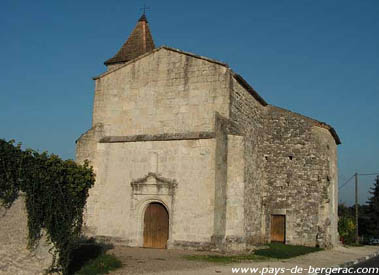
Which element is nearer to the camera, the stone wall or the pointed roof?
the stone wall

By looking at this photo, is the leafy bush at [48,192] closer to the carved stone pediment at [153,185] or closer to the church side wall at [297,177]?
the carved stone pediment at [153,185]

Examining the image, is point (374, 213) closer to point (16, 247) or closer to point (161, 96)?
point (161, 96)

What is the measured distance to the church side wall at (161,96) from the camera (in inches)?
687

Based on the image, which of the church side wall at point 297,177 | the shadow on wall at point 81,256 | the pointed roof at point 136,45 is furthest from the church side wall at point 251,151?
the pointed roof at point 136,45

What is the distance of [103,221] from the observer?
59.3 ft

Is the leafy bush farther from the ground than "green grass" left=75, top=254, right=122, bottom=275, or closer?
farther from the ground

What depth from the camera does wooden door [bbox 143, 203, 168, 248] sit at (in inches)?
680

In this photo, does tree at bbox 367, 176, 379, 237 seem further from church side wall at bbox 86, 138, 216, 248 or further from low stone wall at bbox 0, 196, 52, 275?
low stone wall at bbox 0, 196, 52, 275

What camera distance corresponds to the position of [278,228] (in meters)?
21.4

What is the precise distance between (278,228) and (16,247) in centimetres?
1496

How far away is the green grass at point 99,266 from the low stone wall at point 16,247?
136cm

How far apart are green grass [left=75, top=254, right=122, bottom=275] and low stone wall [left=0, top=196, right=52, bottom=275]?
1355 mm

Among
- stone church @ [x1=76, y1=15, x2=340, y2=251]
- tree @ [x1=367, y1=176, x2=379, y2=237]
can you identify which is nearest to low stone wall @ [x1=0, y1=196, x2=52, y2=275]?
stone church @ [x1=76, y1=15, x2=340, y2=251]

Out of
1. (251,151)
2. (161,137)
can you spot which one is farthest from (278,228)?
(161,137)
